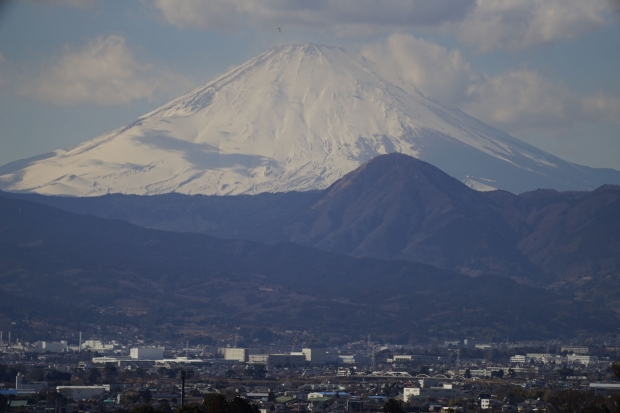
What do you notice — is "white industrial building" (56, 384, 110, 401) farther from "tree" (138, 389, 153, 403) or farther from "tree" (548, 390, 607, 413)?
"tree" (548, 390, 607, 413)

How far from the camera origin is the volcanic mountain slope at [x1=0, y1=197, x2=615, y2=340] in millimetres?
152625

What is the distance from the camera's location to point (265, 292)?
557 ft

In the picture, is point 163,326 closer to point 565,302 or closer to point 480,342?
point 480,342

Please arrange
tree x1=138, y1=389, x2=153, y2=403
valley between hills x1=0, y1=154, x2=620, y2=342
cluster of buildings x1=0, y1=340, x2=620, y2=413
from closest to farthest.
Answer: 1. tree x1=138, y1=389, x2=153, y2=403
2. cluster of buildings x1=0, y1=340, x2=620, y2=413
3. valley between hills x1=0, y1=154, x2=620, y2=342

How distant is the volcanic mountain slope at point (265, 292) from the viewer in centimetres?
15262

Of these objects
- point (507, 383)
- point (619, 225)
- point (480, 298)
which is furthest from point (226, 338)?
point (619, 225)

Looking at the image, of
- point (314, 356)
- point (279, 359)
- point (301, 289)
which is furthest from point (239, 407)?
point (301, 289)

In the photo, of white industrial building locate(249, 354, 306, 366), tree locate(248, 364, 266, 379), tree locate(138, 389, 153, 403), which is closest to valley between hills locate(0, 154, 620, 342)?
white industrial building locate(249, 354, 306, 366)

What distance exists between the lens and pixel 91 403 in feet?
225

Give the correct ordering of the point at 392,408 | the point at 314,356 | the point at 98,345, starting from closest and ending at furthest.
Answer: the point at 392,408 < the point at 314,356 < the point at 98,345

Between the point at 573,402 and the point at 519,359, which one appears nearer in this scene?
the point at 573,402

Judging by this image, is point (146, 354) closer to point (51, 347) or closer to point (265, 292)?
point (51, 347)

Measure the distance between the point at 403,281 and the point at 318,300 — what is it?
2043 cm

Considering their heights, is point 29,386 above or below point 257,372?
below
